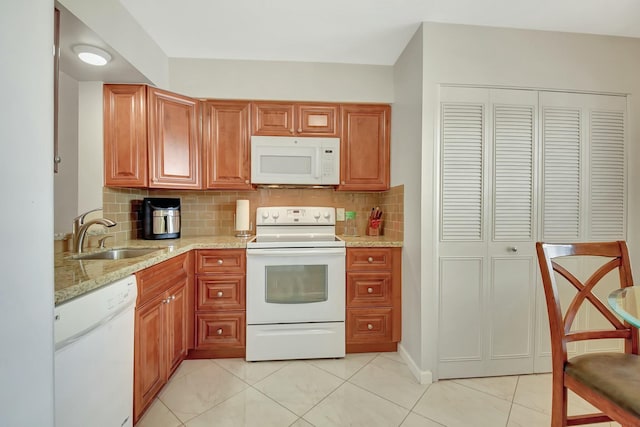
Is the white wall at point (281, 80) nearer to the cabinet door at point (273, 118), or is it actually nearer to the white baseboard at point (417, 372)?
the cabinet door at point (273, 118)

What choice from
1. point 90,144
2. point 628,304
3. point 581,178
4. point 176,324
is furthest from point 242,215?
point 581,178

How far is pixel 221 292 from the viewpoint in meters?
2.15

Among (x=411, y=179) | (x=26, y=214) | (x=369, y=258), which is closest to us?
(x=26, y=214)

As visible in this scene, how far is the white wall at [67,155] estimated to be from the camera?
1849 mm

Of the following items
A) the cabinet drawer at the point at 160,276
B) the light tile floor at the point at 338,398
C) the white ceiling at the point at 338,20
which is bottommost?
the light tile floor at the point at 338,398

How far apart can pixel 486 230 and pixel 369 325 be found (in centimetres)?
115

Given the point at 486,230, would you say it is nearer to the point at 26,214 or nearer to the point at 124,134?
the point at 26,214

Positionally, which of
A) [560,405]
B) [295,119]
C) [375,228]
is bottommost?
[560,405]

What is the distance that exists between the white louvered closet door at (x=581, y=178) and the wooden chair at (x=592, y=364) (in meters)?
0.70

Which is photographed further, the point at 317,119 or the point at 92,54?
the point at 317,119

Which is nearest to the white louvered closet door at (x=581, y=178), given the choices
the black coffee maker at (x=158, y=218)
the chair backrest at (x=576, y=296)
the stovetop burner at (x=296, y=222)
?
the chair backrest at (x=576, y=296)

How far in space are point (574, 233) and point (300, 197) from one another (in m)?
2.19

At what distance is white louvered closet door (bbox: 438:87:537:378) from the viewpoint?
188cm

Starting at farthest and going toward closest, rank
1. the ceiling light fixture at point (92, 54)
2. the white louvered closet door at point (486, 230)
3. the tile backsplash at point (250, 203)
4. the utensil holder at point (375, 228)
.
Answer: the utensil holder at point (375, 228) → the tile backsplash at point (250, 203) → the white louvered closet door at point (486, 230) → the ceiling light fixture at point (92, 54)
